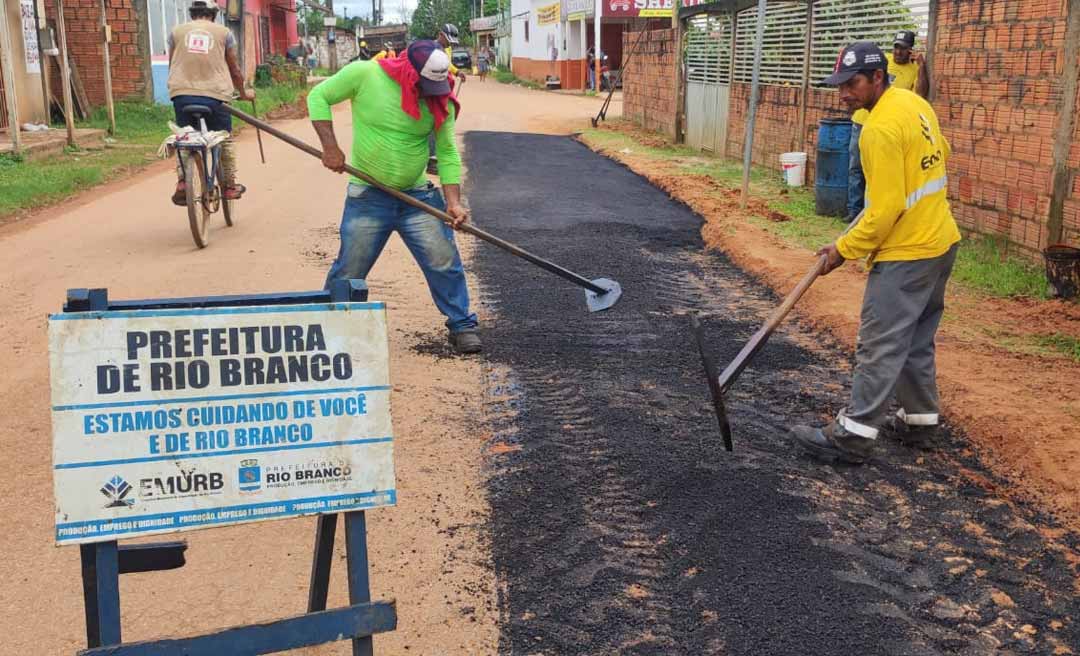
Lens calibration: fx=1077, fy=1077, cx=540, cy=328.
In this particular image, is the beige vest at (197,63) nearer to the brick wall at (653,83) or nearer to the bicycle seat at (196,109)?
the bicycle seat at (196,109)

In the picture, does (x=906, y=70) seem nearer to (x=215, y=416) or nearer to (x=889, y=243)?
(x=889, y=243)

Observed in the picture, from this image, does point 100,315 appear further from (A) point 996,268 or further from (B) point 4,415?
(A) point 996,268

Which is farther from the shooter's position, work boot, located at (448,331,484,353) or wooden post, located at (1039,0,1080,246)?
wooden post, located at (1039,0,1080,246)

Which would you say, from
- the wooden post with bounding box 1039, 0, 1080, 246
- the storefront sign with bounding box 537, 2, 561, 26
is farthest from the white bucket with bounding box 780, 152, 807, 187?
the storefront sign with bounding box 537, 2, 561, 26

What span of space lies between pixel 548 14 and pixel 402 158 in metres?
47.0

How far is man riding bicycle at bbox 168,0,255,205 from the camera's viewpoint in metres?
9.09

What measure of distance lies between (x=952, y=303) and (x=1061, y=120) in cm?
172

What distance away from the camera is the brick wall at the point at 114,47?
74.7 feet

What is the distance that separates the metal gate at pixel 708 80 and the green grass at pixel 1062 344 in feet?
37.0

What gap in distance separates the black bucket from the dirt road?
4291 mm

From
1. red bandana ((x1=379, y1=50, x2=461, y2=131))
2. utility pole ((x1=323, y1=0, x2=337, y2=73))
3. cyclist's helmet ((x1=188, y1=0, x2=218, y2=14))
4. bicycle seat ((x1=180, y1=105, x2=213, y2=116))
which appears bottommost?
bicycle seat ((x1=180, y1=105, x2=213, y2=116))

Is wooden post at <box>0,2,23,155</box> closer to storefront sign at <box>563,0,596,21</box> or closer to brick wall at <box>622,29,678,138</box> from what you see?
brick wall at <box>622,29,678,138</box>

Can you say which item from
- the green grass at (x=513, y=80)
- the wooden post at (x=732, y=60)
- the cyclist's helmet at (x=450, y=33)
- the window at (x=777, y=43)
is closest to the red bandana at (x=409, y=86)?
the cyclist's helmet at (x=450, y=33)

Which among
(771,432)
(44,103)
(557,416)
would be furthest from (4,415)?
(44,103)
